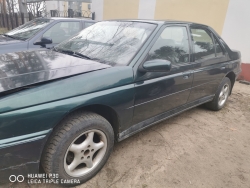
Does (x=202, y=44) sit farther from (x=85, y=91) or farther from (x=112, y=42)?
(x=85, y=91)

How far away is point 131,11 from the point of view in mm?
9180

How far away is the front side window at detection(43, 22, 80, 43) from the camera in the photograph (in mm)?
4836

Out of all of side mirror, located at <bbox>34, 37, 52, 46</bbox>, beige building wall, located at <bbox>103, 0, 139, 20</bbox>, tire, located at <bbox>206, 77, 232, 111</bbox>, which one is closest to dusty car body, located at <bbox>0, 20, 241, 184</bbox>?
tire, located at <bbox>206, 77, 232, 111</bbox>

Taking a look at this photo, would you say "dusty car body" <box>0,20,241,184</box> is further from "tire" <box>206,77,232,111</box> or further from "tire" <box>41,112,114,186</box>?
"tire" <box>206,77,232,111</box>

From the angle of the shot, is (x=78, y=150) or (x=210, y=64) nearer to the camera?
(x=78, y=150)

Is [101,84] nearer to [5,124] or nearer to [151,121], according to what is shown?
[5,124]

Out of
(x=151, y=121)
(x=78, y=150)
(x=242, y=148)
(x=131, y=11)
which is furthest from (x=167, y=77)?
(x=131, y=11)

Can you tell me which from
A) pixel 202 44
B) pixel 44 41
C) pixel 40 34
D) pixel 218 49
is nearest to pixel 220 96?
pixel 218 49

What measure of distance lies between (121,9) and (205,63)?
7636mm

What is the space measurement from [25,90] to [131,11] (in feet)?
28.1

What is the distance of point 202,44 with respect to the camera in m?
3.16

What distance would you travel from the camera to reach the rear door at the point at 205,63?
119 inches

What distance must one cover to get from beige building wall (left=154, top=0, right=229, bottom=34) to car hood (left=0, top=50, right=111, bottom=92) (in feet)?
19.3

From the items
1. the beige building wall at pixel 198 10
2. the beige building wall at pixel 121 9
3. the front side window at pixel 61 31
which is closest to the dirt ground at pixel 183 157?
the front side window at pixel 61 31
